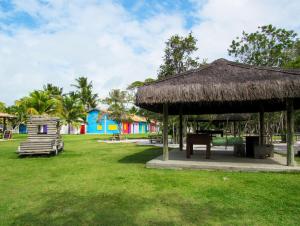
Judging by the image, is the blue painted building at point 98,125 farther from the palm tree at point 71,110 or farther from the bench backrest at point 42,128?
the bench backrest at point 42,128

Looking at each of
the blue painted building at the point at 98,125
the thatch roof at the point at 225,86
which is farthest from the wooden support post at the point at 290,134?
the blue painted building at the point at 98,125

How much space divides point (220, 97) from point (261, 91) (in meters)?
1.03

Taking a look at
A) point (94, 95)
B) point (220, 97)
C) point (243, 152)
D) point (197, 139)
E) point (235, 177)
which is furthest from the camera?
point (94, 95)

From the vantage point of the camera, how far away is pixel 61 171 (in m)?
6.88

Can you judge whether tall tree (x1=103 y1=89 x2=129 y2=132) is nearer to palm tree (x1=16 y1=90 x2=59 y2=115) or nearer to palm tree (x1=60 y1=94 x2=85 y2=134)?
palm tree (x1=16 y1=90 x2=59 y2=115)

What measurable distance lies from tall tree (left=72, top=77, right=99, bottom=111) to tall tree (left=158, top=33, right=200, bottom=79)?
29.9 m

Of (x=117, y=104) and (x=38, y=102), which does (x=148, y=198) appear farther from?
(x=38, y=102)

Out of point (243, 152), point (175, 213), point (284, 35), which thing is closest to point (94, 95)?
point (284, 35)

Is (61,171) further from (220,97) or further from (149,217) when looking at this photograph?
(220,97)

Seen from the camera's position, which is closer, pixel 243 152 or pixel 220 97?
pixel 220 97

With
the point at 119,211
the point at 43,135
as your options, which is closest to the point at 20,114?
the point at 43,135

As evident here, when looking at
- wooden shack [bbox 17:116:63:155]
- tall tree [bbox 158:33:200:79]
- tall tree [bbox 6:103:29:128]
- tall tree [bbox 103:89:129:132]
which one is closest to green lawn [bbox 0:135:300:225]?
wooden shack [bbox 17:116:63:155]

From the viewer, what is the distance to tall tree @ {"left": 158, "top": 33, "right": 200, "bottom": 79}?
1680 cm

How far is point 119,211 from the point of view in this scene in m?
3.71
